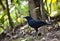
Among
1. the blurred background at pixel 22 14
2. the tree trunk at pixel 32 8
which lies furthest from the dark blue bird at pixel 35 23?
the tree trunk at pixel 32 8

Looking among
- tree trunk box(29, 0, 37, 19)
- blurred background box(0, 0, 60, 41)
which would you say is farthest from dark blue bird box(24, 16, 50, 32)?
tree trunk box(29, 0, 37, 19)

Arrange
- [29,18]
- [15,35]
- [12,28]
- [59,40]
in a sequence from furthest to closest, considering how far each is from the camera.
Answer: [12,28] → [15,35] → [29,18] → [59,40]

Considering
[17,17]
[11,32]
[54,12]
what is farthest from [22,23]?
[54,12]

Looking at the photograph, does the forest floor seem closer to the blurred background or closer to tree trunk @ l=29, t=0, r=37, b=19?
the blurred background

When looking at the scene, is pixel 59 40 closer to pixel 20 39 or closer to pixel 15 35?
pixel 20 39

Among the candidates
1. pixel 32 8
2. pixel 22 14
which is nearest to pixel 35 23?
pixel 32 8

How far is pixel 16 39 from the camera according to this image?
7.73 metres

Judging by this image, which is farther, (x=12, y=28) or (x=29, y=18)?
(x=12, y=28)

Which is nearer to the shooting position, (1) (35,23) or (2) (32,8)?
(1) (35,23)

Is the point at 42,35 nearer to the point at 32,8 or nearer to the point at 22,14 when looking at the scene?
the point at 32,8

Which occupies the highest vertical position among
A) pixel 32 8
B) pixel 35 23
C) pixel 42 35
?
pixel 32 8

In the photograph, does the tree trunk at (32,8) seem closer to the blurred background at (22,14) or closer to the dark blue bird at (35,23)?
the blurred background at (22,14)

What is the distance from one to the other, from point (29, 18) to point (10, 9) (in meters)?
1.42

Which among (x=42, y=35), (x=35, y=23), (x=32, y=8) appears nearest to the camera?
(x=35, y=23)
